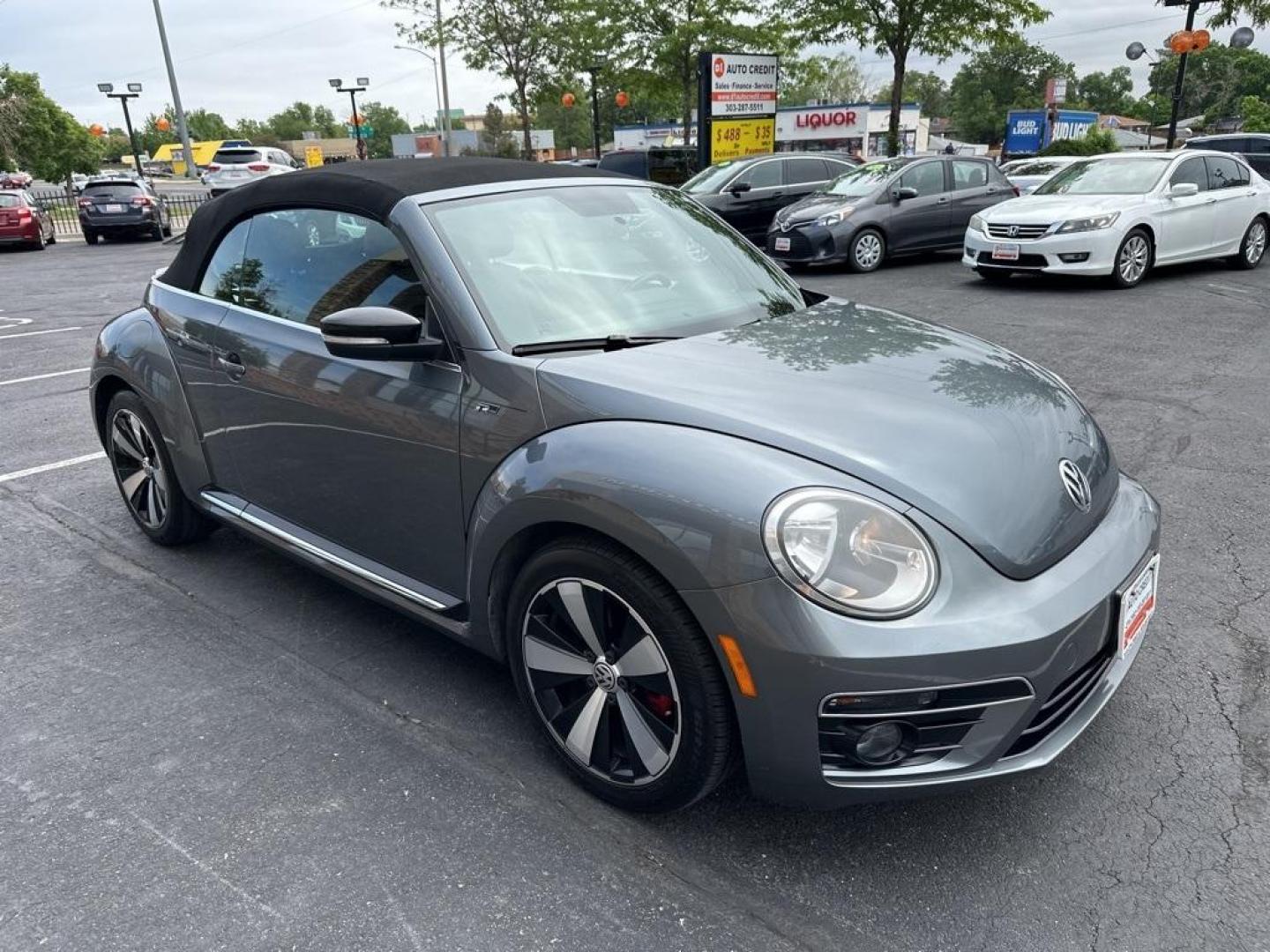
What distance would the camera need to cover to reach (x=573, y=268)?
289cm

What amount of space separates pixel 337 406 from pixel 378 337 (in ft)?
1.49

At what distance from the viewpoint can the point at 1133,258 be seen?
33.1ft

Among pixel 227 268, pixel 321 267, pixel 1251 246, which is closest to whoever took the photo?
pixel 321 267

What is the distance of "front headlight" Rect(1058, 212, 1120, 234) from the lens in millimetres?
9734

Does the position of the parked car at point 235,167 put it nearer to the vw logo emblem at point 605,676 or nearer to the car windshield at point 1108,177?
the car windshield at point 1108,177

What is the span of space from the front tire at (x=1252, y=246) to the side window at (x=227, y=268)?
1193 cm

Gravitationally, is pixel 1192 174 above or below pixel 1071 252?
above

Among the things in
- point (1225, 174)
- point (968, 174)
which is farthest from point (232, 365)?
point (968, 174)

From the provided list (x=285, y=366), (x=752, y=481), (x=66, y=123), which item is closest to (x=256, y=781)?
(x=285, y=366)

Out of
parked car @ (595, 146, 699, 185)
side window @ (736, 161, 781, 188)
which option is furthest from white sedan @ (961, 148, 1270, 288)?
parked car @ (595, 146, 699, 185)

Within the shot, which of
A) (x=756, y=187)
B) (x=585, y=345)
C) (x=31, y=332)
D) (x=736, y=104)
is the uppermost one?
(x=736, y=104)

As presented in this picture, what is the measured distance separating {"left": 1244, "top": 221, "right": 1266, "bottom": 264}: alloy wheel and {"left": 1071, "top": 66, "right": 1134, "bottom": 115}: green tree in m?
133

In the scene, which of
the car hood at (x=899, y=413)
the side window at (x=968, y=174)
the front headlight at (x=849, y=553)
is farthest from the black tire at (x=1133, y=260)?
the front headlight at (x=849, y=553)

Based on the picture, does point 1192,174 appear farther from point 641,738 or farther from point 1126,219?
point 641,738
